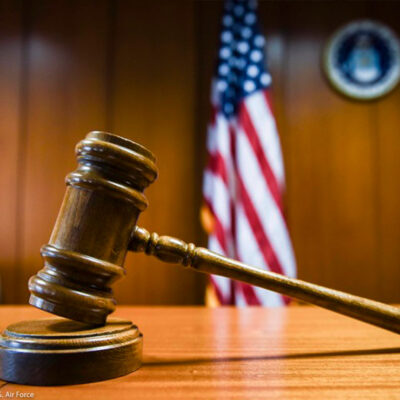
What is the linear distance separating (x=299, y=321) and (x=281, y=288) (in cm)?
42

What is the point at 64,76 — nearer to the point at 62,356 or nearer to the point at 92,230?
the point at 92,230

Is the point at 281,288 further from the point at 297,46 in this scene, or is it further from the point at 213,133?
the point at 297,46

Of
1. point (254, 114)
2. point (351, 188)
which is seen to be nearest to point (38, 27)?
point (254, 114)

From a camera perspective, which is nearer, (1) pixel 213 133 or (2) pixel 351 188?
(1) pixel 213 133

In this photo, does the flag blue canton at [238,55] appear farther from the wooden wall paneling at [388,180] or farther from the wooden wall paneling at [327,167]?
the wooden wall paneling at [388,180]

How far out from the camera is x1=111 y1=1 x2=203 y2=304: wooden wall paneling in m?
3.35

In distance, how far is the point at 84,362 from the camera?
518 mm

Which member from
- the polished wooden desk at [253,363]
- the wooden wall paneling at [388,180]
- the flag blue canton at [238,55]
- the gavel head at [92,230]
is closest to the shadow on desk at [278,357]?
the polished wooden desk at [253,363]

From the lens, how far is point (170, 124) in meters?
3.39

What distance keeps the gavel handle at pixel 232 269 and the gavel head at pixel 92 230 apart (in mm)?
67

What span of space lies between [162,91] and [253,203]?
51.2 inches

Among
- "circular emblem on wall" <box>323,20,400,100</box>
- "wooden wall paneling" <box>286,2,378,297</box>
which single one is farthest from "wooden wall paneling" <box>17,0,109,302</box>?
"circular emblem on wall" <box>323,20,400,100</box>

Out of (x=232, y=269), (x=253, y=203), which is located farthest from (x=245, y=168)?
(x=232, y=269)

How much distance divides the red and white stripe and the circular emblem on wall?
1066 mm
